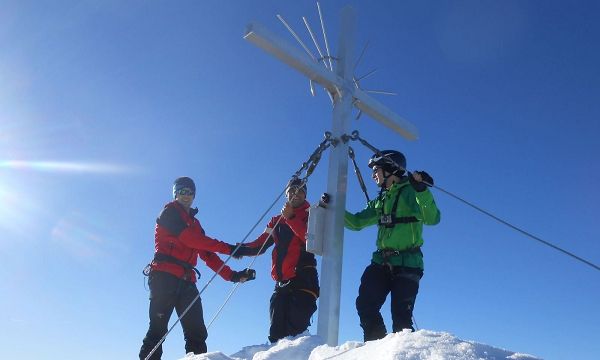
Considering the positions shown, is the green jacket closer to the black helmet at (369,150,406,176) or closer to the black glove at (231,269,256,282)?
the black helmet at (369,150,406,176)

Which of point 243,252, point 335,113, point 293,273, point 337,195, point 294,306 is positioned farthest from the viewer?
point 243,252

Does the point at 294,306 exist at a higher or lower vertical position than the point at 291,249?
lower

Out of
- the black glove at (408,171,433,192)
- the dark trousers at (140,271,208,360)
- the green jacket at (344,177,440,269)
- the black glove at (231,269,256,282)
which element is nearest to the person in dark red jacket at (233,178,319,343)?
the black glove at (231,269,256,282)

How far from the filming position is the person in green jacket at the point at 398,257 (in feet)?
20.4

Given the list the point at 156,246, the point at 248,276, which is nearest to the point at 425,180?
the point at 248,276

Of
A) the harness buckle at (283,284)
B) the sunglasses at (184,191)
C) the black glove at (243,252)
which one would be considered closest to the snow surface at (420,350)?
the harness buckle at (283,284)

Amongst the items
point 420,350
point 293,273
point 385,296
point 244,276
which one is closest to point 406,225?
point 385,296

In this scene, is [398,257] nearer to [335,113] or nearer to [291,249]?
[291,249]

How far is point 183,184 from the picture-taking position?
818 cm

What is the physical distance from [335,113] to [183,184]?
2.63m

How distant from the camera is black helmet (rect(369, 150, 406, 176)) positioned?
6.93 metres

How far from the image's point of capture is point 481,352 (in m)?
3.13

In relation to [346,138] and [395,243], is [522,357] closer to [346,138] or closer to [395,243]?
[395,243]

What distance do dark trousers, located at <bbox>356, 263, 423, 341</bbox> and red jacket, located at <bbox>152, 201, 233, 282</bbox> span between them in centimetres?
246
